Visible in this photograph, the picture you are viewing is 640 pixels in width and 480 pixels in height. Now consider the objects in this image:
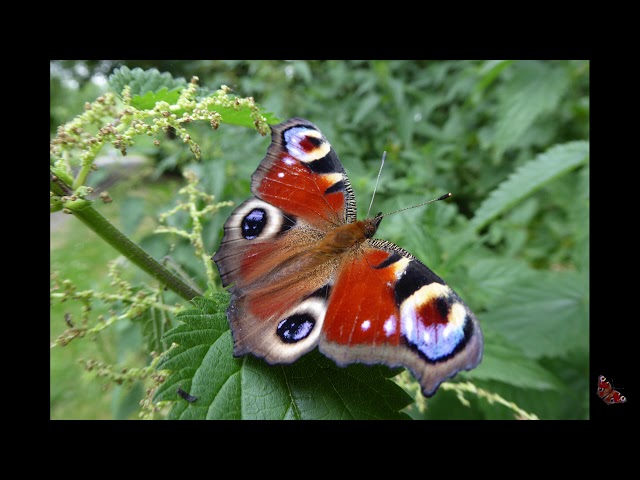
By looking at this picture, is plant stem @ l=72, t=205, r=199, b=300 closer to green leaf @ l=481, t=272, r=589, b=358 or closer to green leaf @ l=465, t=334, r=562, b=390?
green leaf @ l=465, t=334, r=562, b=390

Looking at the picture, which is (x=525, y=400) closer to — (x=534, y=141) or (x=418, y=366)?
(x=418, y=366)

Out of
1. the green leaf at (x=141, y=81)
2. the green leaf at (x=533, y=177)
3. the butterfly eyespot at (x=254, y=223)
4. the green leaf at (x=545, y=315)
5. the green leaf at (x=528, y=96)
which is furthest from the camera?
the green leaf at (x=528, y=96)

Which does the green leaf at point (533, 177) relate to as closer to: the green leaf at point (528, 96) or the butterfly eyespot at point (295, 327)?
the green leaf at point (528, 96)

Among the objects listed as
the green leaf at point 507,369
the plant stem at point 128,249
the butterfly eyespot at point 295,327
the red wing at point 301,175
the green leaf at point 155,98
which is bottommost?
the green leaf at point 507,369
